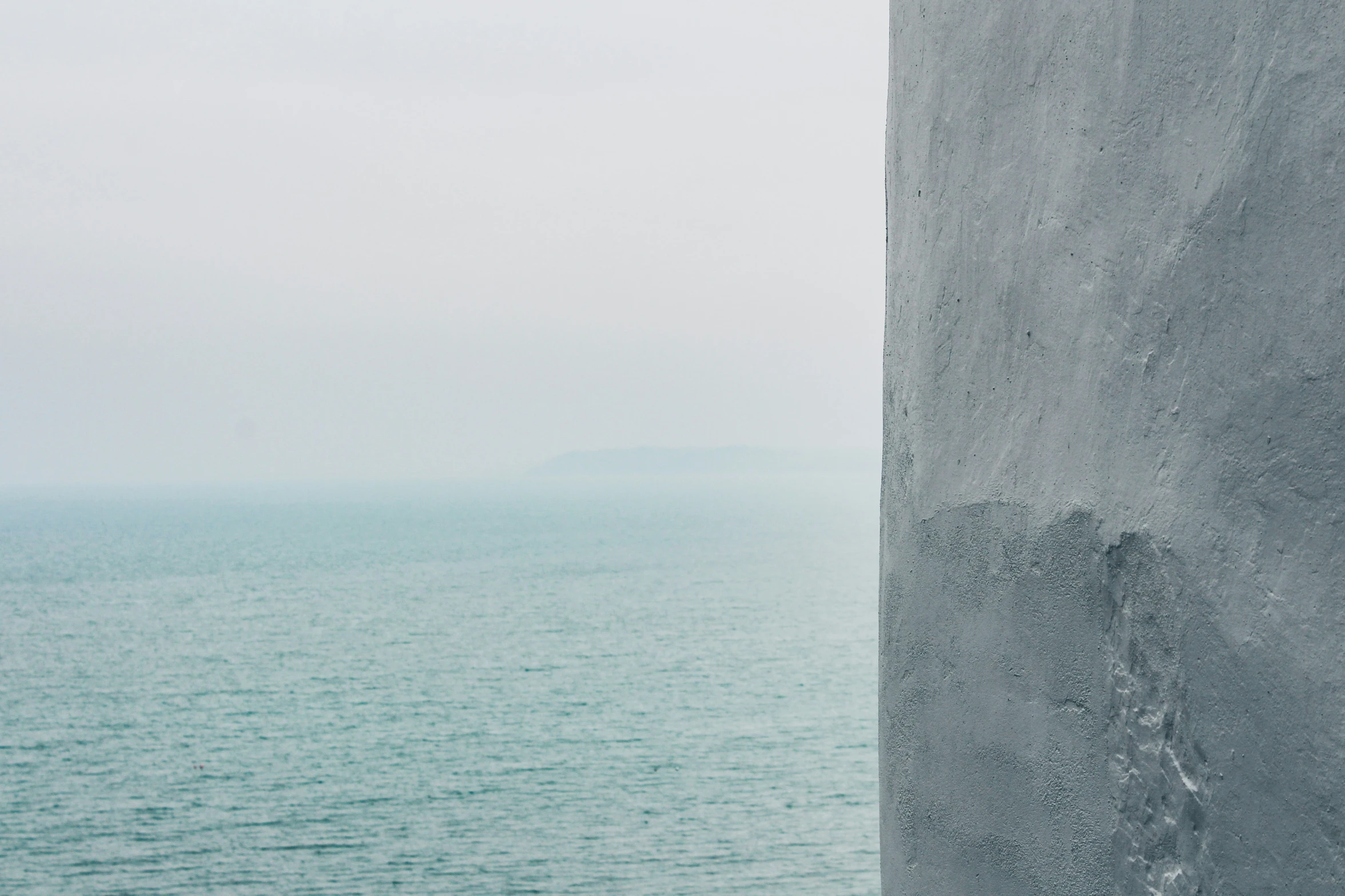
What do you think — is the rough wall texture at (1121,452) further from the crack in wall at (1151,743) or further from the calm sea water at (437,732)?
the calm sea water at (437,732)

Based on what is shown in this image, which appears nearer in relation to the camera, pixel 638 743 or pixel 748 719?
pixel 638 743

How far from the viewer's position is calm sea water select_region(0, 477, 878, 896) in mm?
40531

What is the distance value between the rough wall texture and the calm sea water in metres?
31.4

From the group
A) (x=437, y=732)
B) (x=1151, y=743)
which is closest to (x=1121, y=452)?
(x=1151, y=743)

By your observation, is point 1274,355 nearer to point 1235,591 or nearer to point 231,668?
point 1235,591

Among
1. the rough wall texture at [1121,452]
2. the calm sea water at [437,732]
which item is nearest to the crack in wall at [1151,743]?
the rough wall texture at [1121,452]

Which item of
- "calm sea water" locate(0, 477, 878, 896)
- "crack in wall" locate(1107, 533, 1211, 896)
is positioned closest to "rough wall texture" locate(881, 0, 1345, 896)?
"crack in wall" locate(1107, 533, 1211, 896)

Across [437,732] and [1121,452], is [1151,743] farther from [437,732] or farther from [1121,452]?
[437,732]

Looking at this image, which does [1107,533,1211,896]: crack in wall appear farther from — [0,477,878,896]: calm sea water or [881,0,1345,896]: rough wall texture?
[0,477,878,896]: calm sea water

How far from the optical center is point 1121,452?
1843 millimetres

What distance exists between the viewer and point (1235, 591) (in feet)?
5.27

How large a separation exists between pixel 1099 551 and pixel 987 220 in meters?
0.71

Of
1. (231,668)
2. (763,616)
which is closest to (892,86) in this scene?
(231,668)

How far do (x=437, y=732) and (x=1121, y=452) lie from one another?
57.7 meters
